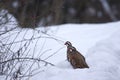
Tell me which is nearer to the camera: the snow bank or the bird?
the snow bank

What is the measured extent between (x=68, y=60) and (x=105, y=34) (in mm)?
2728

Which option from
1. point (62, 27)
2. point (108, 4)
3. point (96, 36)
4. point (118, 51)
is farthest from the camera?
point (108, 4)

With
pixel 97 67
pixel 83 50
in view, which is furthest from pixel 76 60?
pixel 83 50

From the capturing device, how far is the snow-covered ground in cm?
671

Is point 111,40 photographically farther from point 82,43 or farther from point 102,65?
point 102,65

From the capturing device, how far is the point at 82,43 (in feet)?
29.5

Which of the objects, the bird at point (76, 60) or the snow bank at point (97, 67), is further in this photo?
the bird at point (76, 60)

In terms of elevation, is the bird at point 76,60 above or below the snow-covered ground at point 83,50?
above

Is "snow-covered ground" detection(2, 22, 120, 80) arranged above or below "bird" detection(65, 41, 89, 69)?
below

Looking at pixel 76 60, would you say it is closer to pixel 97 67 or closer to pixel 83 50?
pixel 97 67

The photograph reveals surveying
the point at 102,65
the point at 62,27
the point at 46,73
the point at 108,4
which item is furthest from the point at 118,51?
the point at 108,4

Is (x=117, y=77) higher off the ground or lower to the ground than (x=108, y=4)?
higher

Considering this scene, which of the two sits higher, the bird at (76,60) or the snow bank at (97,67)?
the bird at (76,60)

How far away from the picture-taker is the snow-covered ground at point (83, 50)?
22.0ft
